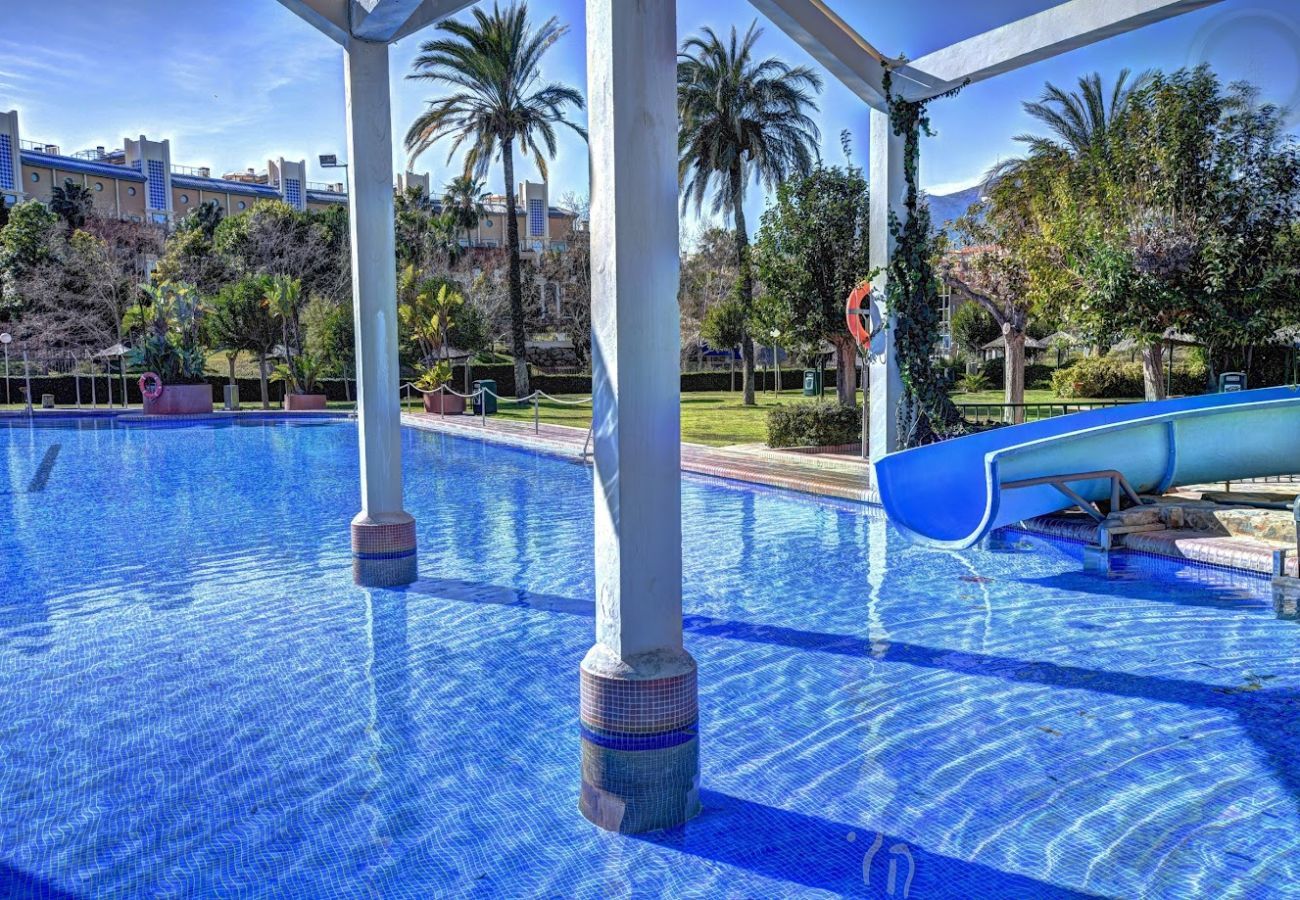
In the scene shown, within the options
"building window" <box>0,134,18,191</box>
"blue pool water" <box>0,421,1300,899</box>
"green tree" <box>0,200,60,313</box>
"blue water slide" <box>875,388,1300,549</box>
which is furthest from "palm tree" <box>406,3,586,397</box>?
"building window" <box>0,134,18,191</box>

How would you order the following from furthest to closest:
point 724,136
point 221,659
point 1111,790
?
point 724,136
point 221,659
point 1111,790

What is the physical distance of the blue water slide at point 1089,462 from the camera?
26.3ft

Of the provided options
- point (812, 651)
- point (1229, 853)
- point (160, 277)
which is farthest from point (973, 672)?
point (160, 277)

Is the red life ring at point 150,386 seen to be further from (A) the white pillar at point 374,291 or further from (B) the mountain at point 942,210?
(A) the white pillar at point 374,291

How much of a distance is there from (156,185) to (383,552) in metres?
79.5

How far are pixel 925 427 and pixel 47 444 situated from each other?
58.0 ft

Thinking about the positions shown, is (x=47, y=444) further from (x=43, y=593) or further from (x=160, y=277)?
(x=160, y=277)

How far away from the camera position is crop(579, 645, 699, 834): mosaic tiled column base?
3.51 meters

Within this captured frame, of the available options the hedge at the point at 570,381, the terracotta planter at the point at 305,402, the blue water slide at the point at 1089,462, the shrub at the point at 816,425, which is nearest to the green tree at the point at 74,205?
the hedge at the point at 570,381

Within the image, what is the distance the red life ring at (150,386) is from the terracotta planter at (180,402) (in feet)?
0.41

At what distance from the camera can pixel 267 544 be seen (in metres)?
9.12

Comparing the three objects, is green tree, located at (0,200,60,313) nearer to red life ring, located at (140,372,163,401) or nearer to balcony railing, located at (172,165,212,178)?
red life ring, located at (140,372,163,401)

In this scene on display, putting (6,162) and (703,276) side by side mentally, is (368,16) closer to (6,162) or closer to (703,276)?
(703,276)

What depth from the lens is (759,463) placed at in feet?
43.5
